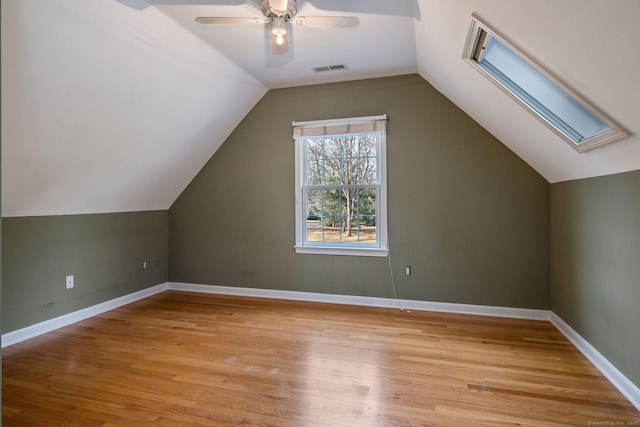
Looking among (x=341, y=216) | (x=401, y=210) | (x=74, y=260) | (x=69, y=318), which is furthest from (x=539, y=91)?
(x=69, y=318)

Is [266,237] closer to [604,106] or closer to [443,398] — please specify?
[443,398]

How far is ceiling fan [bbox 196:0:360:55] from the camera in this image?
224cm

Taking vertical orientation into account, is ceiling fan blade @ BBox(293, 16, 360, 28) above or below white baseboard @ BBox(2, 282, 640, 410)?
above

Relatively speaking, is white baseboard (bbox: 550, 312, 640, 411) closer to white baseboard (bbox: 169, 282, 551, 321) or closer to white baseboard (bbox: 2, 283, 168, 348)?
white baseboard (bbox: 169, 282, 551, 321)

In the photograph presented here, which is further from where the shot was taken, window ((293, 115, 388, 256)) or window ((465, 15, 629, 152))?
window ((293, 115, 388, 256))

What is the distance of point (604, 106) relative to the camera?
1.80 m

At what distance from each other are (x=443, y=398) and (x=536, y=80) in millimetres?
2065

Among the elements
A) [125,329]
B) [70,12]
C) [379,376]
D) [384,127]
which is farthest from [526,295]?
[70,12]

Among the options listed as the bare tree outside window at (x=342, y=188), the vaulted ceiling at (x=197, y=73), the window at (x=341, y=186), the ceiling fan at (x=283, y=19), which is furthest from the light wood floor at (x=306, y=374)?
the ceiling fan at (x=283, y=19)

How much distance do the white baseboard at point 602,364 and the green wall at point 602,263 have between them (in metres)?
0.04

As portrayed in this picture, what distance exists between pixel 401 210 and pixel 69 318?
3564mm

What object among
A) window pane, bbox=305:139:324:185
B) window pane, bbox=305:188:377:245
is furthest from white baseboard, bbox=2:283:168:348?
window pane, bbox=305:139:324:185

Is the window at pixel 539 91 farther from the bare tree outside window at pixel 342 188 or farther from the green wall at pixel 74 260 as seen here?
the green wall at pixel 74 260

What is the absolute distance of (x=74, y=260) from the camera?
359cm
